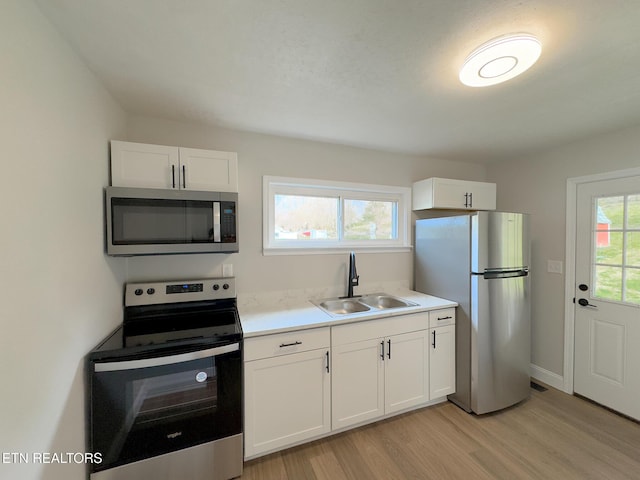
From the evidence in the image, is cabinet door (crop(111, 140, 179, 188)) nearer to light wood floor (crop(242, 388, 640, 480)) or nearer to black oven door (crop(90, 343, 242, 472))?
black oven door (crop(90, 343, 242, 472))

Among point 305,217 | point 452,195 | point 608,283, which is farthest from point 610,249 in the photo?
point 305,217

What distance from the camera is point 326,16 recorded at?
3.35ft

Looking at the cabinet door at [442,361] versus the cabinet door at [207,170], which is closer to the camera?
the cabinet door at [207,170]

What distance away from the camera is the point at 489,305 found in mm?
2135

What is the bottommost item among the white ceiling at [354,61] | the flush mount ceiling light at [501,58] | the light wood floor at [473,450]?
the light wood floor at [473,450]

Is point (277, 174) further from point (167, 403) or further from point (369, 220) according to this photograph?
point (167, 403)

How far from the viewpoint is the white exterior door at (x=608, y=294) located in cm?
207

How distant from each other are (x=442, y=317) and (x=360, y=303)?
2.33 ft

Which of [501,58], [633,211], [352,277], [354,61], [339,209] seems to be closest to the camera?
[501,58]

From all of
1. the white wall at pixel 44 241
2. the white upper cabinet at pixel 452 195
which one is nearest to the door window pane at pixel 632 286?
the white upper cabinet at pixel 452 195

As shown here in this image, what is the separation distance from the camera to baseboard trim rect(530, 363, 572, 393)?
2506 mm

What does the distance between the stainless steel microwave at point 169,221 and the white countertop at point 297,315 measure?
56 cm

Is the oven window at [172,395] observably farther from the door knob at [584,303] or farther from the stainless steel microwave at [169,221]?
the door knob at [584,303]

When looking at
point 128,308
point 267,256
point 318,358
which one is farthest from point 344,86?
point 128,308
